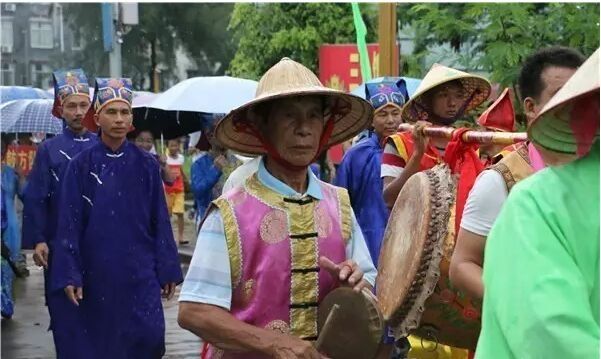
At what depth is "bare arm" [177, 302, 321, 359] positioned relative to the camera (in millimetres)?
3404

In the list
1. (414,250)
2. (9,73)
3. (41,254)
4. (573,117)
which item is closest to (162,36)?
(9,73)

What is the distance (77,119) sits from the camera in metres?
8.20

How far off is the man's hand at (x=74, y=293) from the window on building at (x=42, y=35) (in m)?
58.7

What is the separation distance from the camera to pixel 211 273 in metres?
3.47

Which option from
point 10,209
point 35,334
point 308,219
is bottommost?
point 35,334

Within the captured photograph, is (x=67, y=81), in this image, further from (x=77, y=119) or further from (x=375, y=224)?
(x=375, y=224)

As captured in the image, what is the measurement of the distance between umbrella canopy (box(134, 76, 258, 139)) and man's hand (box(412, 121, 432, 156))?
610cm

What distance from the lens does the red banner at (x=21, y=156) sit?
14852 mm

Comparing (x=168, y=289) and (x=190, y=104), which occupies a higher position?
(x=190, y=104)

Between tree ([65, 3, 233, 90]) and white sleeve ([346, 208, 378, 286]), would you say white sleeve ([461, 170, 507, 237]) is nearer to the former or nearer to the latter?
white sleeve ([346, 208, 378, 286])

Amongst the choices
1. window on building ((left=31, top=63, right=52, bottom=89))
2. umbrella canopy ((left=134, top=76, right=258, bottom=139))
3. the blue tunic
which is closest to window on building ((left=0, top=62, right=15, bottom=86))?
window on building ((left=31, top=63, right=52, bottom=89))

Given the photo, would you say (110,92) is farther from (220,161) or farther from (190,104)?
(190,104)

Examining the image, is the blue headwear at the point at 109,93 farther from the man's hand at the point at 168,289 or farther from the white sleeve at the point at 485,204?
the white sleeve at the point at 485,204

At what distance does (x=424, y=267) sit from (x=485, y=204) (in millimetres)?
454
